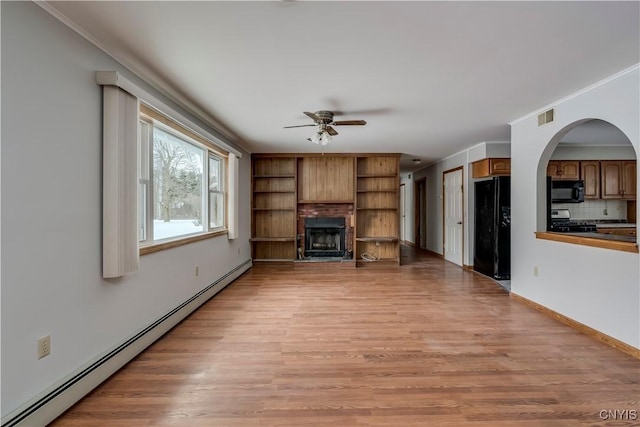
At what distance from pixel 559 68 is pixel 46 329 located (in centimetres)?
401

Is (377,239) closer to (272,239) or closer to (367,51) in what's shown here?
(272,239)

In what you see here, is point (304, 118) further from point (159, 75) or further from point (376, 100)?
point (159, 75)

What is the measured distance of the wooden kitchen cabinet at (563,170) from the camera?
5500 millimetres

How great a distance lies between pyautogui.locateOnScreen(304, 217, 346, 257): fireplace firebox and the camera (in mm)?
6395

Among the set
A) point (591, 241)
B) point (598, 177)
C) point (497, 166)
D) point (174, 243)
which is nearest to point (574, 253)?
point (591, 241)

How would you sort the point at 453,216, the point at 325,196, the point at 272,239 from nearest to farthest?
1. the point at 272,239
2. the point at 325,196
3. the point at 453,216

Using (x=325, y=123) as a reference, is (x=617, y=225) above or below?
below

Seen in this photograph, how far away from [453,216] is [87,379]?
6439 millimetres

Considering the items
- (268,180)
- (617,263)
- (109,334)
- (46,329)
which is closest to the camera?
(46,329)

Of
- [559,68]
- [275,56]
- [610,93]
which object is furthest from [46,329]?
[610,93]

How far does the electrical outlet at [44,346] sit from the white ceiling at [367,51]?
1848 mm

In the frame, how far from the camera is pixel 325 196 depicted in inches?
253

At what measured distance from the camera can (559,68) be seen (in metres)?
2.47

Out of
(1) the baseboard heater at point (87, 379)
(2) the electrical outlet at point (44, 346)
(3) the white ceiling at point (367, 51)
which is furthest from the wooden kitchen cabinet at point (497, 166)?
(2) the electrical outlet at point (44, 346)
